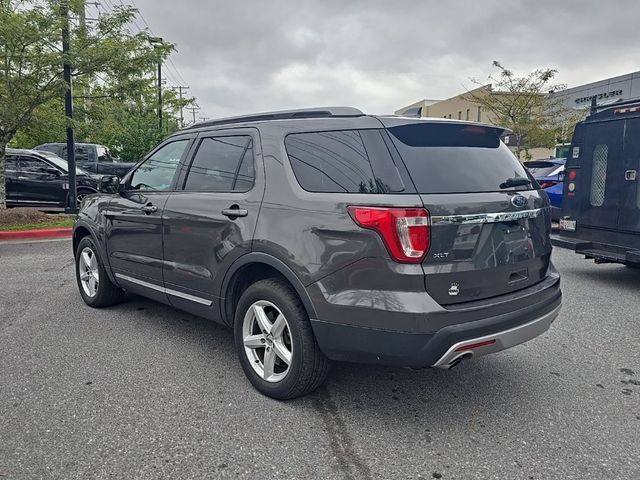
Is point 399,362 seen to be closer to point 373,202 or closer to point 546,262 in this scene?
point 373,202

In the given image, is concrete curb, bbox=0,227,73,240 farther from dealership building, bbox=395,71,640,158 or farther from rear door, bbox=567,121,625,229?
dealership building, bbox=395,71,640,158

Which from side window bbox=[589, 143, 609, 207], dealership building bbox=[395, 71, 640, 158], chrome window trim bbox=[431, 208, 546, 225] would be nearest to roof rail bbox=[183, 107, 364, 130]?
chrome window trim bbox=[431, 208, 546, 225]

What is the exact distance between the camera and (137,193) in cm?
452

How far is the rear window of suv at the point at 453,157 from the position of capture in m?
2.85

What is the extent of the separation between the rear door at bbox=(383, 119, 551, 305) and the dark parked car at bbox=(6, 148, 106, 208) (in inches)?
457

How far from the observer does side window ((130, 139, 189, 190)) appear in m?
4.24

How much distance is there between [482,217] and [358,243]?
731mm

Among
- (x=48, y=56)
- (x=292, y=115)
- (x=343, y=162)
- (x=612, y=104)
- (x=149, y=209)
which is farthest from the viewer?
(x=48, y=56)

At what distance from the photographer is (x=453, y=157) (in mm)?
3027

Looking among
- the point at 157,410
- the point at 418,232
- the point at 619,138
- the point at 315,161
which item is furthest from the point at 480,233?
the point at 619,138

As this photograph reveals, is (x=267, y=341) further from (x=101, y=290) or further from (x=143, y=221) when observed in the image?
(x=101, y=290)

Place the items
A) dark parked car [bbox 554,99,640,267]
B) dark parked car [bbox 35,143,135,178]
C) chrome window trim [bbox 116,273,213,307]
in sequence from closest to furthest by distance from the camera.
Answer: chrome window trim [bbox 116,273,213,307], dark parked car [bbox 554,99,640,267], dark parked car [bbox 35,143,135,178]

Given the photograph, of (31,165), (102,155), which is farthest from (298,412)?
(102,155)

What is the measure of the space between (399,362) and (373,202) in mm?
887
